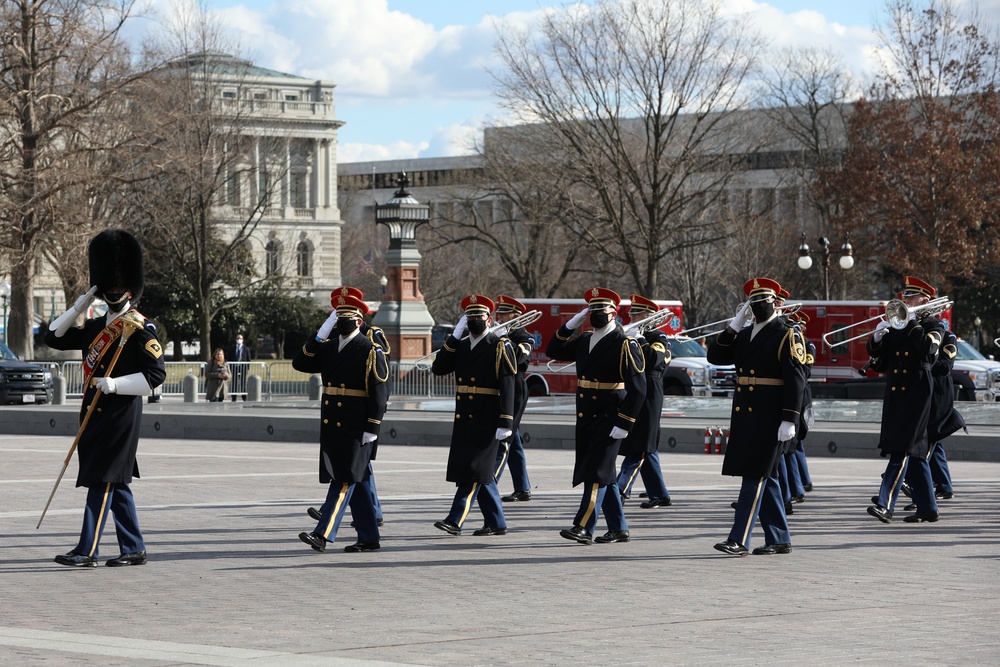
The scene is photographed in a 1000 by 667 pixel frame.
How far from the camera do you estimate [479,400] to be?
1316 cm

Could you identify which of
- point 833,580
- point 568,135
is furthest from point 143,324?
point 568,135

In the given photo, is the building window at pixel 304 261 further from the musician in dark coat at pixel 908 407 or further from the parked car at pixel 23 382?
the musician in dark coat at pixel 908 407

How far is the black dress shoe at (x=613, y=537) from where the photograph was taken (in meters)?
12.6

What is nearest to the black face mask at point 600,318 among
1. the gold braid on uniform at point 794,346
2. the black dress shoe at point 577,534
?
the gold braid on uniform at point 794,346

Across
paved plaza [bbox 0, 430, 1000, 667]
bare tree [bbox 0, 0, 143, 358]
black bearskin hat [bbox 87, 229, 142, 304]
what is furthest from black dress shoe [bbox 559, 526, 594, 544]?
bare tree [bbox 0, 0, 143, 358]

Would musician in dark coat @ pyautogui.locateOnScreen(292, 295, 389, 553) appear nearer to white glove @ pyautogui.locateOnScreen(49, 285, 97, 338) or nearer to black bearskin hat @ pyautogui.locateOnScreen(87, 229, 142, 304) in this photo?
black bearskin hat @ pyautogui.locateOnScreen(87, 229, 142, 304)

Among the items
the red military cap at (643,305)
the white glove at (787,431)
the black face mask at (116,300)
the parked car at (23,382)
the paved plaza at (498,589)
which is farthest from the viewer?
the parked car at (23,382)

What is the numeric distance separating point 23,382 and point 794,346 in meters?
26.6

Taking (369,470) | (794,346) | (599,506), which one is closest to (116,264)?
(369,470)

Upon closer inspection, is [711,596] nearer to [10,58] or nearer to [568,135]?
[10,58]

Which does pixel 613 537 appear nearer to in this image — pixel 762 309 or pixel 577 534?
pixel 577 534

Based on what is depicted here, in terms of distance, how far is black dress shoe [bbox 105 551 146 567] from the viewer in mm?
11000

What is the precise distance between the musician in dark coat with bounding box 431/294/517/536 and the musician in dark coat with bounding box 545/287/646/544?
73cm

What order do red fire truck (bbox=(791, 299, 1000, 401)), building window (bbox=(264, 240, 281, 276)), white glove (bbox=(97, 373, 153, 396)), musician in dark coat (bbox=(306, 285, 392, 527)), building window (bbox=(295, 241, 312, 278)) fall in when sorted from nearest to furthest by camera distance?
white glove (bbox=(97, 373, 153, 396)) < musician in dark coat (bbox=(306, 285, 392, 527)) < red fire truck (bbox=(791, 299, 1000, 401)) < building window (bbox=(264, 240, 281, 276)) < building window (bbox=(295, 241, 312, 278))
